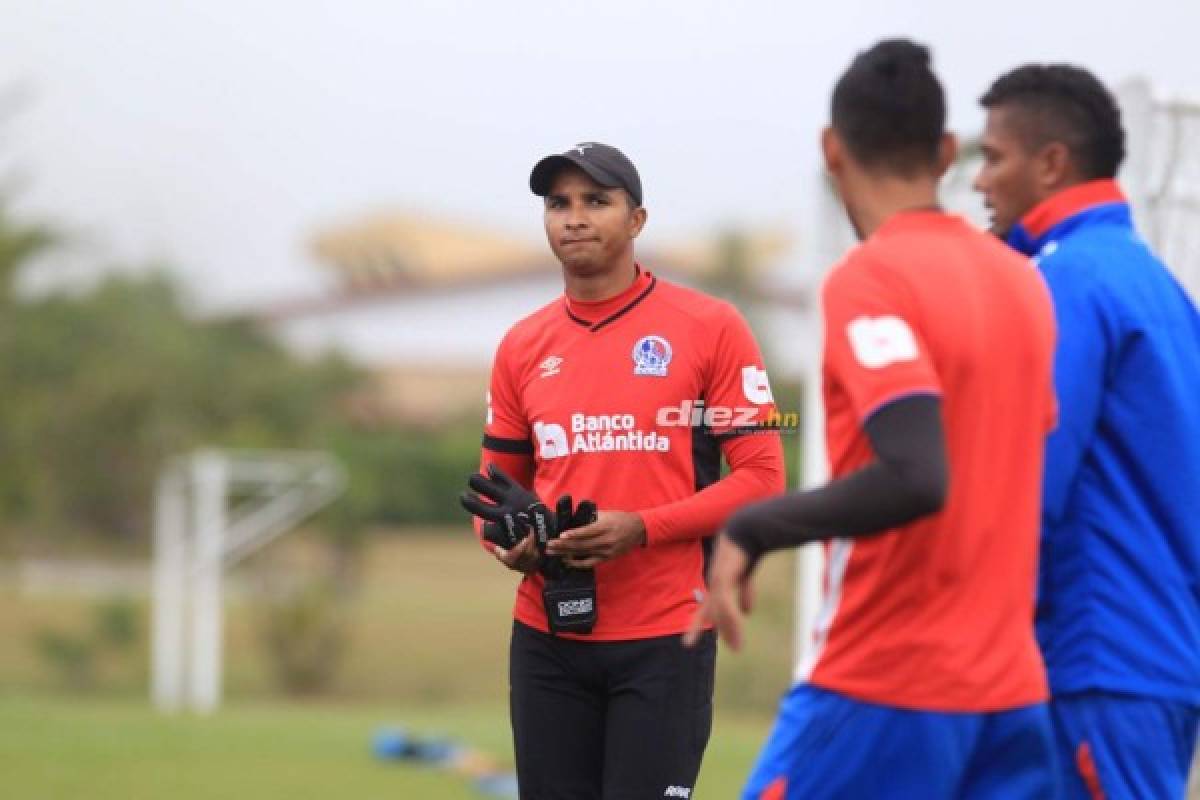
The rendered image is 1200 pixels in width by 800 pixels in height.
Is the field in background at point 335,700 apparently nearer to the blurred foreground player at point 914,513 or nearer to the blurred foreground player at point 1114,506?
the blurred foreground player at point 1114,506

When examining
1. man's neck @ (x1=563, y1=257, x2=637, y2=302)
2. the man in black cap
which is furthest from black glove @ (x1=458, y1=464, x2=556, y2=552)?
man's neck @ (x1=563, y1=257, x2=637, y2=302)

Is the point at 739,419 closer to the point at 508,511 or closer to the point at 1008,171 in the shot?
the point at 508,511

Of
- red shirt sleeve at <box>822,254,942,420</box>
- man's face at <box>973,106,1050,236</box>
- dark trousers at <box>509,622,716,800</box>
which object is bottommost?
dark trousers at <box>509,622,716,800</box>

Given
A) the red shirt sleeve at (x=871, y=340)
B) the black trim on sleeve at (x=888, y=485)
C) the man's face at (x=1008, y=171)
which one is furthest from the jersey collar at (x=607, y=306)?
the black trim on sleeve at (x=888, y=485)

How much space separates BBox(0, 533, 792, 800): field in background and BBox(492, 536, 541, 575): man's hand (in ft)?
22.6

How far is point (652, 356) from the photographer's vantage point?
5.30 meters

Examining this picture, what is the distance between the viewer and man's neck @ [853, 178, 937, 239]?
363 centimetres

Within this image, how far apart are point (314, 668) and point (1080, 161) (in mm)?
22704

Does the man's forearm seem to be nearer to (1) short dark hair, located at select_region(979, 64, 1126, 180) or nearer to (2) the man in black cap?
(2) the man in black cap

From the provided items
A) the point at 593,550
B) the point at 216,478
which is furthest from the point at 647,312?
the point at 216,478

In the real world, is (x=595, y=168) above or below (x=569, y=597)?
above

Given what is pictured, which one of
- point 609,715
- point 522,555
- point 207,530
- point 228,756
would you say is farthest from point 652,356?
point 207,530

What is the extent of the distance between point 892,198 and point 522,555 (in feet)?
6.24

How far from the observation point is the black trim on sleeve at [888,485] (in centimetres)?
330
